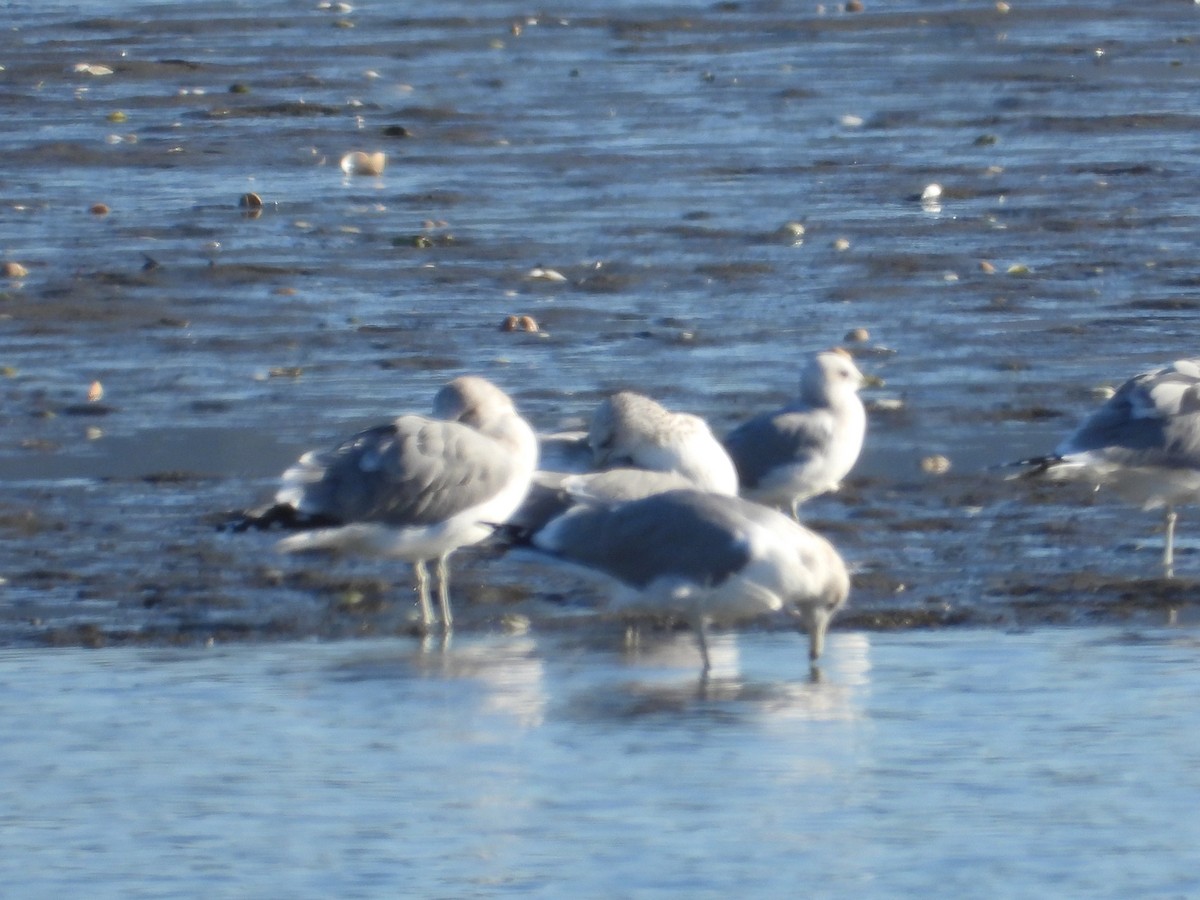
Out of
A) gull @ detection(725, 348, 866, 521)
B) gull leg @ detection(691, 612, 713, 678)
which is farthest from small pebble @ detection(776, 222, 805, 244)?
gull leg @ detection(691, 612, 713, 678)

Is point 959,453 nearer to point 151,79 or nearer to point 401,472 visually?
point 401,472

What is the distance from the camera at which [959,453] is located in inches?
395

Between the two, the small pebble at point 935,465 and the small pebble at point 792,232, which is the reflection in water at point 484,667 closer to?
the small pebble at point 935,465

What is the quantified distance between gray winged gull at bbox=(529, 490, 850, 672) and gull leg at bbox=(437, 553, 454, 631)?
538 millimetres

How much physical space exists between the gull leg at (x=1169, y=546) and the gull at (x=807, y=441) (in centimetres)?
106

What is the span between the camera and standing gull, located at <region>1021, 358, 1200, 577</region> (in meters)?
8.69

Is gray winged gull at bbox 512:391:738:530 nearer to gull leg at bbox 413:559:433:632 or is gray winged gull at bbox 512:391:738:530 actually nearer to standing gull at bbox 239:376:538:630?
standing gull at bbox 239:376:538:630

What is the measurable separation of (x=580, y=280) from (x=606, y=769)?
299 inches

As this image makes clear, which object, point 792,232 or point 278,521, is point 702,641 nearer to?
point 278,521

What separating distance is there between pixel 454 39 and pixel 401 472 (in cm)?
1646

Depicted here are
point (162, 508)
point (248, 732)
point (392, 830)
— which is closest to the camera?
point (392, 830)

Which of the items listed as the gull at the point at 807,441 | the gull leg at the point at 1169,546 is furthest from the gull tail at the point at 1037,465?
the gull at the point at 807,441

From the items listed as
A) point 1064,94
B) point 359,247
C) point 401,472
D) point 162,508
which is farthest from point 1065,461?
A: point 1064,94

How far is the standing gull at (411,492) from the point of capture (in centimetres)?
800
